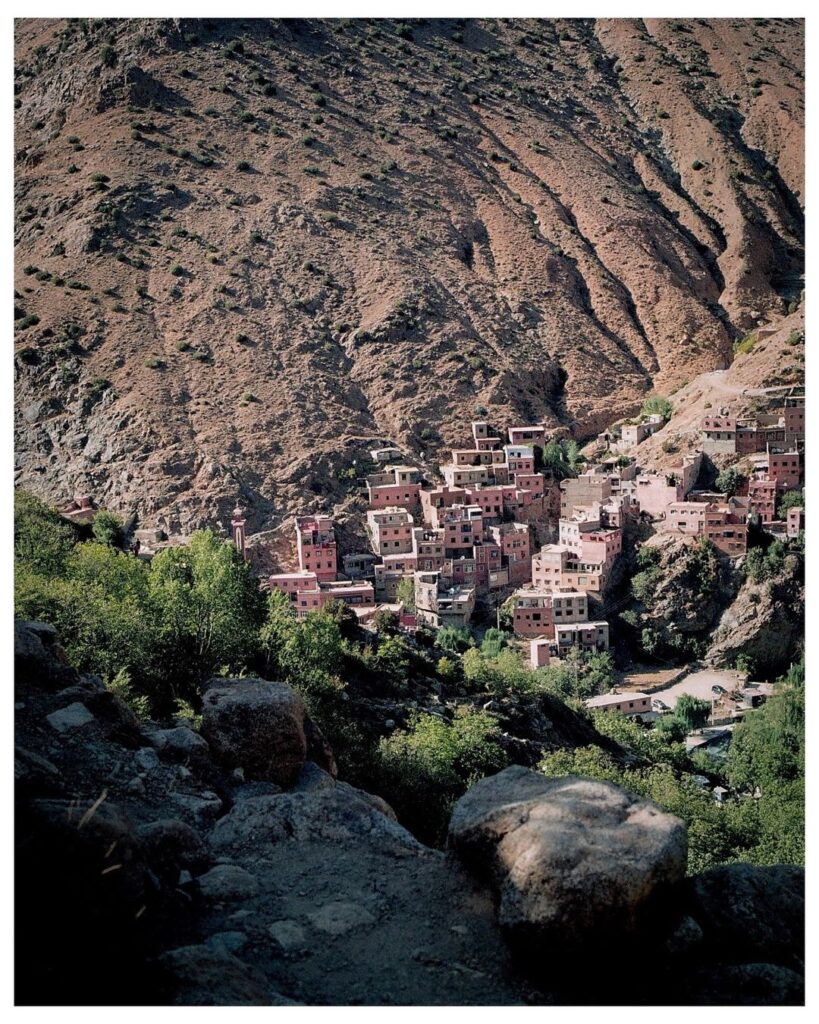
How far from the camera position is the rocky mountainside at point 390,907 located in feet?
16.1

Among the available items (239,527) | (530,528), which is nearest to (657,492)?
(530,528)

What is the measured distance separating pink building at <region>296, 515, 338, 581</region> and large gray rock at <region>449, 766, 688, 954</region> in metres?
24.8

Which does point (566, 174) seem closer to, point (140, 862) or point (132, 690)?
point (132, 690)

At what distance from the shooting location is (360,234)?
40.2 metres

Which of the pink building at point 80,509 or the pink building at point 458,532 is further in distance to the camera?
the pink building at point 458,532

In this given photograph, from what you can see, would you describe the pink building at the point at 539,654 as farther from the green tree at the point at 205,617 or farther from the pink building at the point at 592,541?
the green tree at the point at 205,617

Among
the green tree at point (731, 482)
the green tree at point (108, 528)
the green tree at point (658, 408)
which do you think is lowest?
the green tree at point (108, 528)

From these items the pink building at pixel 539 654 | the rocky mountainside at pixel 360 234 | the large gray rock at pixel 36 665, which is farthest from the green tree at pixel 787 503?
the large gray rock at pixel 36 665

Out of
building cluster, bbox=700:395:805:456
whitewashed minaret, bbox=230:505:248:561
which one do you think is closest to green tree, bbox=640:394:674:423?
building cluster, bbox=700:395:805:456

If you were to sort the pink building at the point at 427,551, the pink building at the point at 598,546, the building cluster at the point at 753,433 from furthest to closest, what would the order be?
1. the building cluster at the point at 753,433
2. the pink building at the point at 427,551
3. the pink building at the point at 598,546

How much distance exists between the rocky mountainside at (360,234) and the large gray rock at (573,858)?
26847 millimetres

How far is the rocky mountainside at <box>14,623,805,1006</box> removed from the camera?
491 cm

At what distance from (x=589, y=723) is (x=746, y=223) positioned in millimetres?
30511

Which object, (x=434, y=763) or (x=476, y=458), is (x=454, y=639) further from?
(x=434, y=763)
